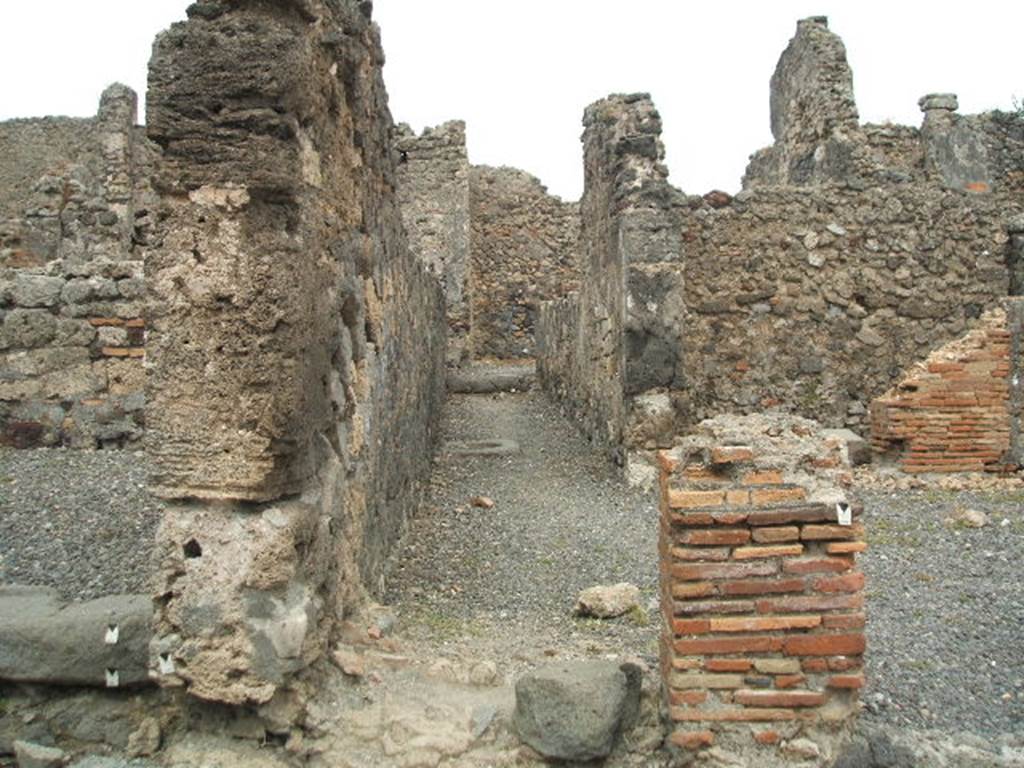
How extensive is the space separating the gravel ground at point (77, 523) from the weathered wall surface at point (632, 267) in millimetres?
4183

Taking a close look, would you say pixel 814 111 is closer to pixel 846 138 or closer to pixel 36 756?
pixel 846 138

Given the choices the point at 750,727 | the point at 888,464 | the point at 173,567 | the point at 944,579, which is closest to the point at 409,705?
the point at 173,567

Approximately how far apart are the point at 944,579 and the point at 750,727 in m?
2.69

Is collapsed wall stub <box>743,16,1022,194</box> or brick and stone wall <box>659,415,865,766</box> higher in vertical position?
collapsed wall stub <box>743,16,1022,194</box>

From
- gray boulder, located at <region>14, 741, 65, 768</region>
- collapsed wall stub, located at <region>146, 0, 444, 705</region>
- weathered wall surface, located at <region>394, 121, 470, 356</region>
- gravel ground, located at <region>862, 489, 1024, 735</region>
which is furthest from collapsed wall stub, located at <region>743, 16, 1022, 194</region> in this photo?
gray boulder, located at <region>14, 741, 65, 768</region>

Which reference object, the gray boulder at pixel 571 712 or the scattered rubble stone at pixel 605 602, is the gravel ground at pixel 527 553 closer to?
the scattered rubble stone at pixel 605 602

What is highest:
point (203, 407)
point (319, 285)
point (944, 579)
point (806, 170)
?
point (806, 170)

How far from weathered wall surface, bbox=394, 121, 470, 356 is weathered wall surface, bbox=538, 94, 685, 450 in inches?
327

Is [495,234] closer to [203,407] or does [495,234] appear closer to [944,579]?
[944,579]

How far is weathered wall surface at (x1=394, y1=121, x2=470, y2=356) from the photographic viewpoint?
17.5 metres

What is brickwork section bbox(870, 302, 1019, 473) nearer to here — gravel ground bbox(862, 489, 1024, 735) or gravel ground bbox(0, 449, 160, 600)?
gravel ground bbox(862, 489, 1024, 735)

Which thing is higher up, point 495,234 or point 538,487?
point 495,234

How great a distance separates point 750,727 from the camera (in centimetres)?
283

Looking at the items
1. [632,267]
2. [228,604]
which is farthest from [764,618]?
[632,267]
